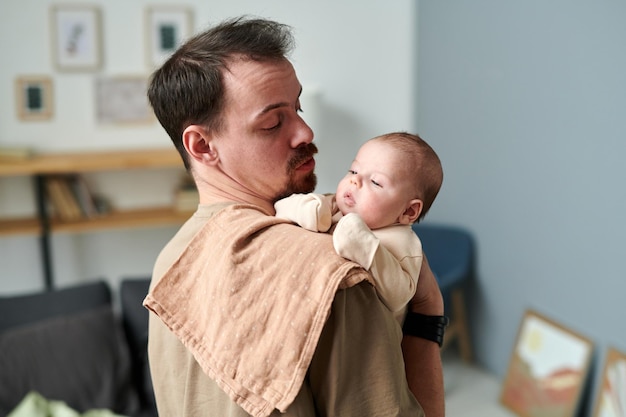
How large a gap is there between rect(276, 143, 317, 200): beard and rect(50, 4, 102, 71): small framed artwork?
3.21 meters

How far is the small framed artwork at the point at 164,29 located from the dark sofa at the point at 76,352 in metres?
1.50

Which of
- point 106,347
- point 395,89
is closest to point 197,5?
point 395,89

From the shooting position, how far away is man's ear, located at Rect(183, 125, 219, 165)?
1.07 meters

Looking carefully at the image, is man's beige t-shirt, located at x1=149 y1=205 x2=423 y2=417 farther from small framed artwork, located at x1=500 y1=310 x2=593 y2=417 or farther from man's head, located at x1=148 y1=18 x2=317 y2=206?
small framed artwork, located at x1=500 y1=310 x2=593 y2=417

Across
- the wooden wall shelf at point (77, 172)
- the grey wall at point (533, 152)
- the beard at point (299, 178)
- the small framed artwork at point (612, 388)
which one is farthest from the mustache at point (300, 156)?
the wooden wall shelf at point (77, 172)

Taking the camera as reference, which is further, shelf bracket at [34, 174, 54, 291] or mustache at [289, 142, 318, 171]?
shelf bracket at [34, 174, 54, 291]

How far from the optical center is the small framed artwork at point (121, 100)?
159 inches

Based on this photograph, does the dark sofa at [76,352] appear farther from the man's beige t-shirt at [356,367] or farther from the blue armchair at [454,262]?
the man's beige t-shirt at [356,367]

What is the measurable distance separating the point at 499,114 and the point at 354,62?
3.89 feet

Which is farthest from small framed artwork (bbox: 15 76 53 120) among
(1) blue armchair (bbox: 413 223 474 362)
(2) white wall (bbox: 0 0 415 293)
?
(1) blue armchair (bbox: 413 223 474 362)

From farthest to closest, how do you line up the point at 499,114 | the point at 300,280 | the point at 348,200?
the point at 499,114 → the point at 348,200 → the point at 300,280

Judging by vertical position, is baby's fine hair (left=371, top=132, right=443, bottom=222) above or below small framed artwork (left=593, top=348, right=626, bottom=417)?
above

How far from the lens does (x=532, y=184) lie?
340cm

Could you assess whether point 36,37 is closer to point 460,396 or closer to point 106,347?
point 106,347
